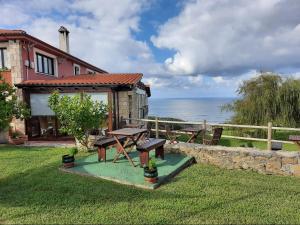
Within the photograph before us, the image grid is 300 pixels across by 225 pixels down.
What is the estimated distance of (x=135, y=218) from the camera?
12.3 feet

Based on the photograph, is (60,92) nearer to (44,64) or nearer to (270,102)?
(44,64)

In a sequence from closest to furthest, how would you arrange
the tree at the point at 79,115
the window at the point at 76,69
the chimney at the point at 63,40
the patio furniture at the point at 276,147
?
the tree at the point at 79,115 → the patio furniture at the point at 276,147 → the window at the point at 76,69 → the chimney at the point at 63,40

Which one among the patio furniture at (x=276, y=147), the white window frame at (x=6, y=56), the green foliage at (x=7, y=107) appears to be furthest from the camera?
the white window frame at (x=6, y=56)

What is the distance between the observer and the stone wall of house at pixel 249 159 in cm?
605

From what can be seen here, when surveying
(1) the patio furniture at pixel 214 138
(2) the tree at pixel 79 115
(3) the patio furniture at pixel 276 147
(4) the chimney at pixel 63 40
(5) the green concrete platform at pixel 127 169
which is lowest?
(5) the green concrete platform at pixel 127 169

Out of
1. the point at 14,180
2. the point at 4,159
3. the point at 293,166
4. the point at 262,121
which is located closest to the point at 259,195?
the point at 293,166

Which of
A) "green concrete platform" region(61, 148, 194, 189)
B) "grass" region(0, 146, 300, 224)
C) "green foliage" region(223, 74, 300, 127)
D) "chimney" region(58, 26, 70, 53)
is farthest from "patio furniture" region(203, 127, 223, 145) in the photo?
"chimney" region(58, 26, 70, 53)

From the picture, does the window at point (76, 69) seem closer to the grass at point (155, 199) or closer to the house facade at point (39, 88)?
the house facade at point (39, 88)

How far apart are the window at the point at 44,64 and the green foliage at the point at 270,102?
11778 mm

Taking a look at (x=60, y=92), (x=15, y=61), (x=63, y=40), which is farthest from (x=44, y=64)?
(x=63, y=40)

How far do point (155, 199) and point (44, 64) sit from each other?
35.9 feet

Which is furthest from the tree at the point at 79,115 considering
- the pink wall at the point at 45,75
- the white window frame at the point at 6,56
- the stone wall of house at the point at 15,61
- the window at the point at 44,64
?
the window at the point at 44,64

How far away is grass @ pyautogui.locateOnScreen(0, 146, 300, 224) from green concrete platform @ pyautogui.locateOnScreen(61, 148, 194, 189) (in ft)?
0.74

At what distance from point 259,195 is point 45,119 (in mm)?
9541
